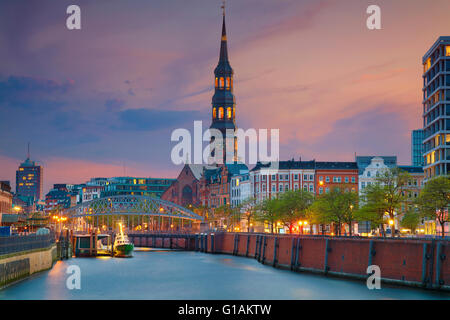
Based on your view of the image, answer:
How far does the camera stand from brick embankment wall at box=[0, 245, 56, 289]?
195 ft

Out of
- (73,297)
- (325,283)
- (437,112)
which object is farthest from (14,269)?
(437,112)

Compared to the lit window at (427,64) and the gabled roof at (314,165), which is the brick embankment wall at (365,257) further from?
the gabled roof at (314,165)

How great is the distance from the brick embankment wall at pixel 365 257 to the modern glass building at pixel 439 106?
1272 inches

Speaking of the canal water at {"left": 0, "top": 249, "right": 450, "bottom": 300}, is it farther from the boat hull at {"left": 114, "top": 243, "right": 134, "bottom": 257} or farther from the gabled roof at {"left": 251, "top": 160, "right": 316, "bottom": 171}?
the gabled roof at {"left": 251, "top": 160, "right": 316, "bottom": 171}

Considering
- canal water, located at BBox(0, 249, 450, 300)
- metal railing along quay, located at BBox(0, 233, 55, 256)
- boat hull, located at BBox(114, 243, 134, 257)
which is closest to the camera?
metal railing along quay, located at BBox(0, 233, 55, 256)

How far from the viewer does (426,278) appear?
57.3 metres

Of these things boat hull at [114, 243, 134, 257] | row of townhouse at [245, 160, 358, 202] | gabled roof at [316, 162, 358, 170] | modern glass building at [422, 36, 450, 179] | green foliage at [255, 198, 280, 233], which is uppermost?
modern glass building at [422, 36, 450, 179]

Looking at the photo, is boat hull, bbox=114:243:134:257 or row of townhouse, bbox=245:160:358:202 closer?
boat hull, bbox=114:243:134:257

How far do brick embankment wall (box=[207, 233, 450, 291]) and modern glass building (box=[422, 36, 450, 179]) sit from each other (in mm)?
32303

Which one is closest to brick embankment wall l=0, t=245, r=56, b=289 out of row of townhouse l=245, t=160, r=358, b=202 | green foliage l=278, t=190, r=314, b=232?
green foliage l=278, t=190, r=314, b=232

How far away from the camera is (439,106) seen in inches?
4269

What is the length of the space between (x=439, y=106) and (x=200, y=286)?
56.4 m

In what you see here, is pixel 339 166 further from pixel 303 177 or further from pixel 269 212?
pixel 269 212

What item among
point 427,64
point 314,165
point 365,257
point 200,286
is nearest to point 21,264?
point 200,286
